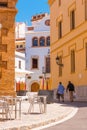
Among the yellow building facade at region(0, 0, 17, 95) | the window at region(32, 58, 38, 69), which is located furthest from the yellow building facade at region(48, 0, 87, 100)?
the window at region(32, 58, 38, 69)

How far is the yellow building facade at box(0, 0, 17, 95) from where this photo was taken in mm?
16188

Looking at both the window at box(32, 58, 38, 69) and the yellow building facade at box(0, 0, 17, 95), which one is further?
the window at box(32, 58, 38, 69)

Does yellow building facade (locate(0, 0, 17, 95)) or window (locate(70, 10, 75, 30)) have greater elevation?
window (locate(70, 10, 75, 30))

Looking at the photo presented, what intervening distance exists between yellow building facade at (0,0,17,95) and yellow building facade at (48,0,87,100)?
428 inches

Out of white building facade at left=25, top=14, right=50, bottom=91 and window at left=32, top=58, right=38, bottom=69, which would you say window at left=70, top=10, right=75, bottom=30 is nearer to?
white building facade at left=25, top=14, right=50, bottom=91

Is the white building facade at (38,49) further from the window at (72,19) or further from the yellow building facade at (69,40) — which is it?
the window at (72,19)

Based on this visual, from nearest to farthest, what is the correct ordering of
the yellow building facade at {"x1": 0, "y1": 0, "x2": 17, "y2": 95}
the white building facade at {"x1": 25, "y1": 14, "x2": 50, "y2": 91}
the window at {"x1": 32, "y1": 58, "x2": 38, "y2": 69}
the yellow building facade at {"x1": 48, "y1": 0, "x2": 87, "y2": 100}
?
the yellow building facade at {"x1": 0, "y1": 0, "x2": 17, "y2": 95} → the yellow building facade at {"x1": 48, "y1": 0, "x2": 87, "y2": 100} → the white building facade at {"x1": 25, "y1": 14, "x2": 50, "y2": 91} → the window at {"x1": 32, "y1": 58, "x2": 38, "y2": 69}

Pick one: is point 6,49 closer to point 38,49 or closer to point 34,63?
point 38,49

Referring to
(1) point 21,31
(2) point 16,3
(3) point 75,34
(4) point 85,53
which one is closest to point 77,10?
(3) point 75,34

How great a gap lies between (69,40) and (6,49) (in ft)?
47.6

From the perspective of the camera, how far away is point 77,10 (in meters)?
28.5

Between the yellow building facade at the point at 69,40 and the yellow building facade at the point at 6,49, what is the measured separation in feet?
35.7

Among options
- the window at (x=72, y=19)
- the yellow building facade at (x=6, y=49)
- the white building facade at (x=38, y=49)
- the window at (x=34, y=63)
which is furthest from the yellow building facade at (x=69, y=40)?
the window at (x=34, y=63)

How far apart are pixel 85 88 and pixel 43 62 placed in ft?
107
